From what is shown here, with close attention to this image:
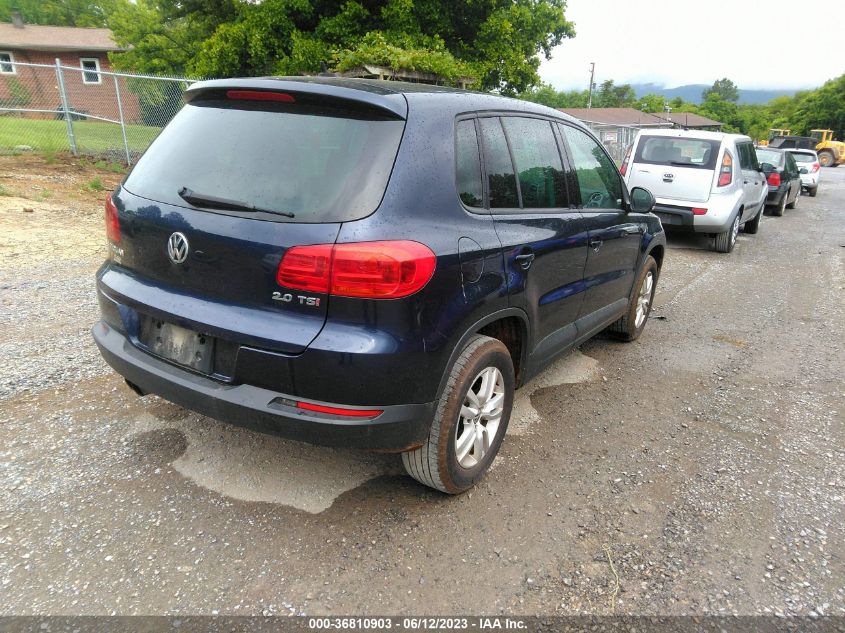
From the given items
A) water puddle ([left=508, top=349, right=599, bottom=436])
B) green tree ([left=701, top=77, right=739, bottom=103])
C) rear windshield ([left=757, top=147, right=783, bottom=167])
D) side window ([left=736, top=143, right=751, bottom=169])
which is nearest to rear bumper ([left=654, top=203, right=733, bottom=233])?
side window ([left=736, top=143, right=751, bottom=169])

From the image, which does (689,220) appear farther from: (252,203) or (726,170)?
(252,203)

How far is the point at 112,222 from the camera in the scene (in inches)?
108

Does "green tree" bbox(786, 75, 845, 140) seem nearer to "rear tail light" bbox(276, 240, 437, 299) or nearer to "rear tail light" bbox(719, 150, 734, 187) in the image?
"rear tail light" bbox(719, 150, 734, 187)

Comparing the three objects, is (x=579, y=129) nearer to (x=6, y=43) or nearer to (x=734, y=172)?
(x=734, y=172)

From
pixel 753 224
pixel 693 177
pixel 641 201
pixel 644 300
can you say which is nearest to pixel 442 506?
pixel 641 201

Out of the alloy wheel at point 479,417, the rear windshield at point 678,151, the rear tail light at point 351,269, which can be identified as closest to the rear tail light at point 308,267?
the rear tail light at point 351,269

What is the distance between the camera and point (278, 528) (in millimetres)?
2541

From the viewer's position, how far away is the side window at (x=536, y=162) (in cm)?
302

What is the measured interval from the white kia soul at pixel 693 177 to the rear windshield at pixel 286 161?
25.1 ft

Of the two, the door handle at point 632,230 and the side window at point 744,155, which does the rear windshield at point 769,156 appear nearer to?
the side window at point 744,155

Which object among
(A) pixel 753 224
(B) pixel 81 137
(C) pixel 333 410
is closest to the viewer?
(C) pixel 333 410

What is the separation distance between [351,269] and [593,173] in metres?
2.40

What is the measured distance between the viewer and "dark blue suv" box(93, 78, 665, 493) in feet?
7.16

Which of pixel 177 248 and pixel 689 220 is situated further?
pixel 689 220
